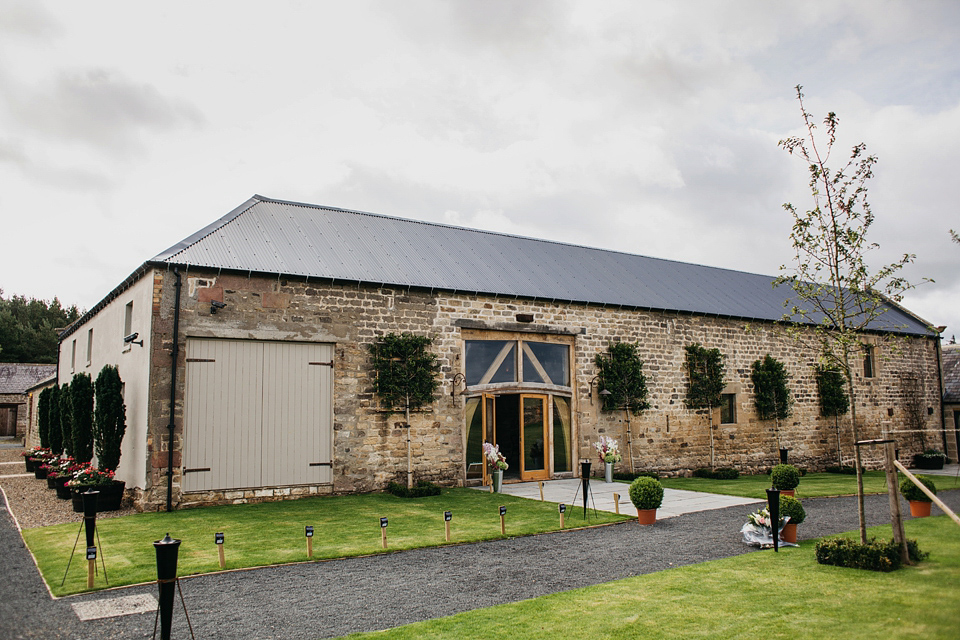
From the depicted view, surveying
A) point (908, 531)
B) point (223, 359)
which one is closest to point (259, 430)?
point (223, 359)

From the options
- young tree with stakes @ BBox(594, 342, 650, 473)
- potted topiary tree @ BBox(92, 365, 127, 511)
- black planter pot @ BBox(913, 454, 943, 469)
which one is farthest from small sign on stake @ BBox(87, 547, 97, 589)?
black planter pot @ BBox(913, 454, 943, 469)

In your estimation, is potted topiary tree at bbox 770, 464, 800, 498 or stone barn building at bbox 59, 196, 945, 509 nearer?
Answer: potted topiary tree at bbox 770, 464, 800, 498

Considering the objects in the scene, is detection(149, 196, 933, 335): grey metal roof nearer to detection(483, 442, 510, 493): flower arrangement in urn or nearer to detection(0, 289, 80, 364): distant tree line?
detection(483, 442, 510, 493): flower arrangement in urn

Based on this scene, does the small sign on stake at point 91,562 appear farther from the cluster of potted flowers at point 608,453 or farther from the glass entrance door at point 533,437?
the cluster of potted flowers at point 608,453

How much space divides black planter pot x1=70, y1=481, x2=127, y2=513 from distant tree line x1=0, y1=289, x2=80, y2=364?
43.0 meters

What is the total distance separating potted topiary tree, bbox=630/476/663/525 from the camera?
391 inches

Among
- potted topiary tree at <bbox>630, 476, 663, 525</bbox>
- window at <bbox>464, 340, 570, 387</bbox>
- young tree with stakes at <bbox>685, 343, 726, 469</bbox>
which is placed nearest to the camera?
potted topiary tree at <bbox>630, 476, 663, 525</bbox>

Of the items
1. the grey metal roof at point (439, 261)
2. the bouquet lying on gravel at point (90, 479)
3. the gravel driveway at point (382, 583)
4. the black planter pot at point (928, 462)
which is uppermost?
the grey metal roof at point (439, 261)

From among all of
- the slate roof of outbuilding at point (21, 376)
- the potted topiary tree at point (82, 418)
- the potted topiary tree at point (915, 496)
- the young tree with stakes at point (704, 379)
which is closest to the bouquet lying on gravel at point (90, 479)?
the potted topiary tree at point (82, 418)

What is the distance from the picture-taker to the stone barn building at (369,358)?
11797 mm

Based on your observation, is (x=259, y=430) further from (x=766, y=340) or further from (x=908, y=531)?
(x=766, y=340)

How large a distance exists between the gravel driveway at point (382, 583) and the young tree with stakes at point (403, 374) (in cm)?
504

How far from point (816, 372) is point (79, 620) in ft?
69.8

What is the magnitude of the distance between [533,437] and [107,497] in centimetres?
896
